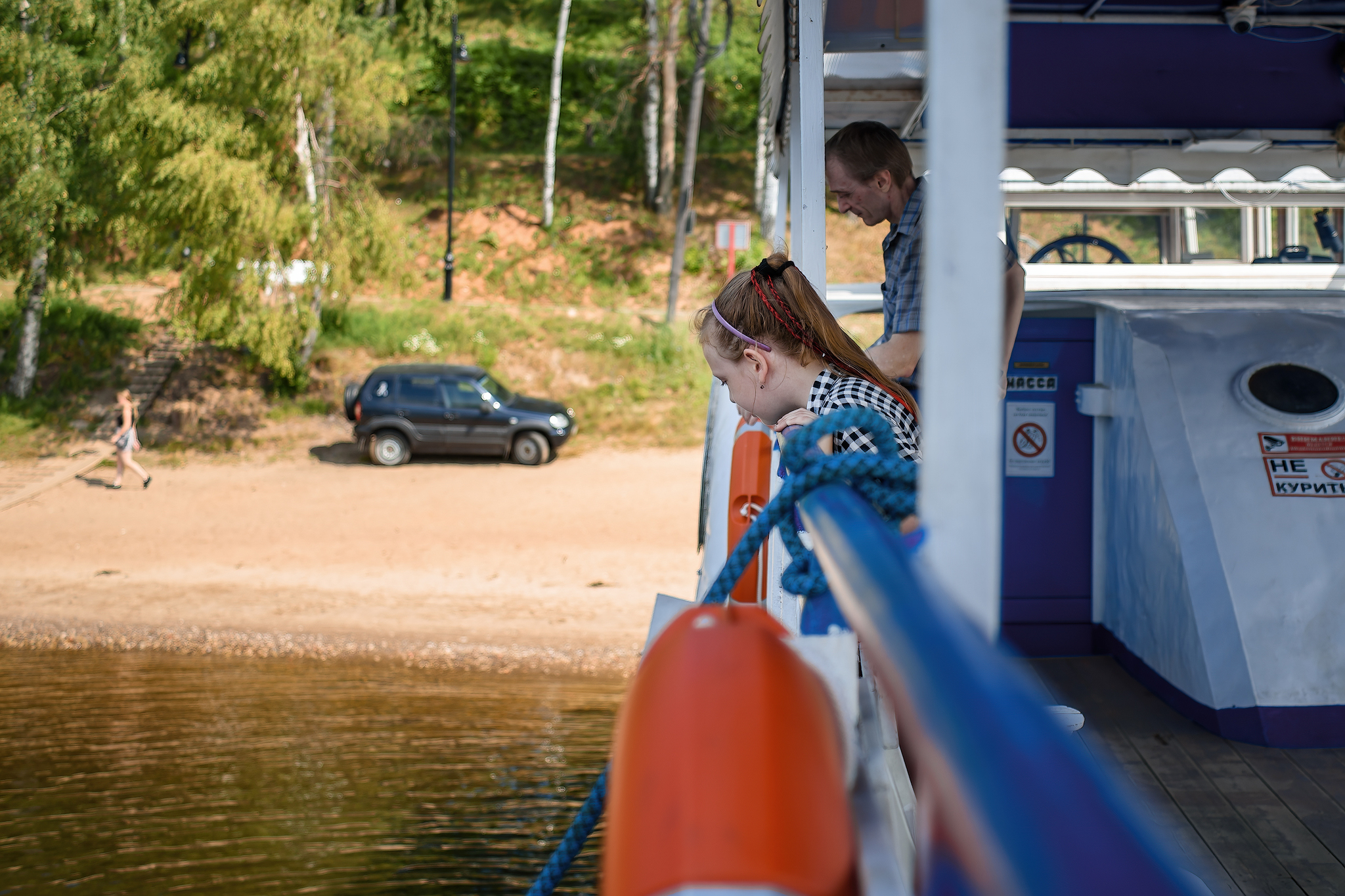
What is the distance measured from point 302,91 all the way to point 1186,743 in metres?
16.8

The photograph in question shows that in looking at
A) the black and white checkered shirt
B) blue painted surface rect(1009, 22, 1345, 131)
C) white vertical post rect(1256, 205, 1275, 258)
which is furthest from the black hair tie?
white vertical post rect(1256, 205, 1275, 258)

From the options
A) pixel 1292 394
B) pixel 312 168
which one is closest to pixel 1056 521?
pixel 1292 394

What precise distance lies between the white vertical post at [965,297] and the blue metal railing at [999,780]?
9cm

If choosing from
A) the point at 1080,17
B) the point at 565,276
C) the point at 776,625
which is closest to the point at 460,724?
the point at 1080,17

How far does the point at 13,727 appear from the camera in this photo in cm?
710

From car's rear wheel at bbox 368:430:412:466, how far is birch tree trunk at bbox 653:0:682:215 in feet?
34.5

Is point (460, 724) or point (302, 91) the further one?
point (302, 91)

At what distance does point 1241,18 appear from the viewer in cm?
425

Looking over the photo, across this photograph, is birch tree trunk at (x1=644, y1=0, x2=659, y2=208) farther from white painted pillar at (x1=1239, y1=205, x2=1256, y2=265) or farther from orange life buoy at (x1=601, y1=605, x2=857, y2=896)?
orange life buoy at (x1=601, y1=605, x2=857, y2=896)

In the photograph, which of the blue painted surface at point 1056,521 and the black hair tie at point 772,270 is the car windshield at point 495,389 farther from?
the black hair tie at point 772,270

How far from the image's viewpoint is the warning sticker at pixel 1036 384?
465cm

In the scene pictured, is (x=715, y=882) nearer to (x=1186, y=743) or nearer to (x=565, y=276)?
(x=1186, y=743)

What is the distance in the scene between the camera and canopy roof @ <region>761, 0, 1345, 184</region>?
Answer: 431 centimetres

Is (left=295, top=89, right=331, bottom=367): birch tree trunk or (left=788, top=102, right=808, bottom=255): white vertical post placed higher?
(left=295, top=89, right=331, bottom=367): birch tree trunk
